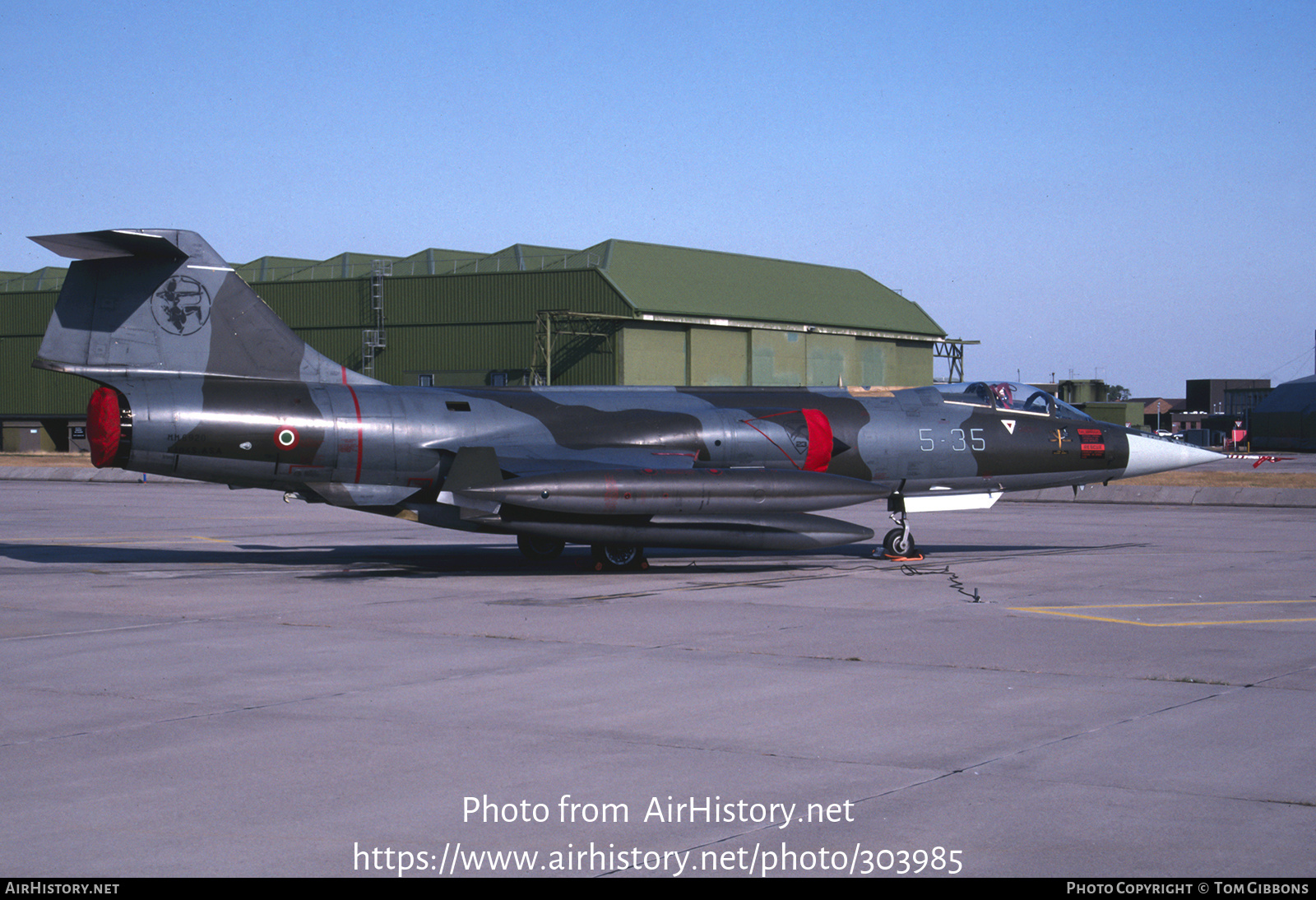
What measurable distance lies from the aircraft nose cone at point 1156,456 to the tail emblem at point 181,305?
15.5 metres

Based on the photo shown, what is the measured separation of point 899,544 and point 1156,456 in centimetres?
515

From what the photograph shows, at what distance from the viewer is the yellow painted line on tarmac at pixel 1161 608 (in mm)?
12477

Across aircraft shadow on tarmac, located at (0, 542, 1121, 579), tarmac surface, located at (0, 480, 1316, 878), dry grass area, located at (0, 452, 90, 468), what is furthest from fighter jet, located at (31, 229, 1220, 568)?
dry grass area, located at (0, 452, 90, 468)

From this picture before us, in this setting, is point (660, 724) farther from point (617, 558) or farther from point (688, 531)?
point (617, 558)

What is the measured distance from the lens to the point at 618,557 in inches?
715

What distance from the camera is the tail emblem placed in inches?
661

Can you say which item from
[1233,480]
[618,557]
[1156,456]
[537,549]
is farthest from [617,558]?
[1233,480]

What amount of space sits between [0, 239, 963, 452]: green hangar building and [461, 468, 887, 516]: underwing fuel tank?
4144 cm

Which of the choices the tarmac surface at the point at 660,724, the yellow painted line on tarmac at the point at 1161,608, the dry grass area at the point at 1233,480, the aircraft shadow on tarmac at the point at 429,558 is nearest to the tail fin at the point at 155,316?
the tarmac surface at the point at 660,724

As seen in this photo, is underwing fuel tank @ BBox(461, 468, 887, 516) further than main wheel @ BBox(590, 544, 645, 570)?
No

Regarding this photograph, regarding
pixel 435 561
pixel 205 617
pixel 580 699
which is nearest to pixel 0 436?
pixel 435 561

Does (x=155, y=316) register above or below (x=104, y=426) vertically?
above

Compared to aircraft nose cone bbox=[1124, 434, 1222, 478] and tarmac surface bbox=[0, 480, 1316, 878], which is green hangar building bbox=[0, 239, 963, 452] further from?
tarmac surface bbox=[0, 480, 1316, 878]
